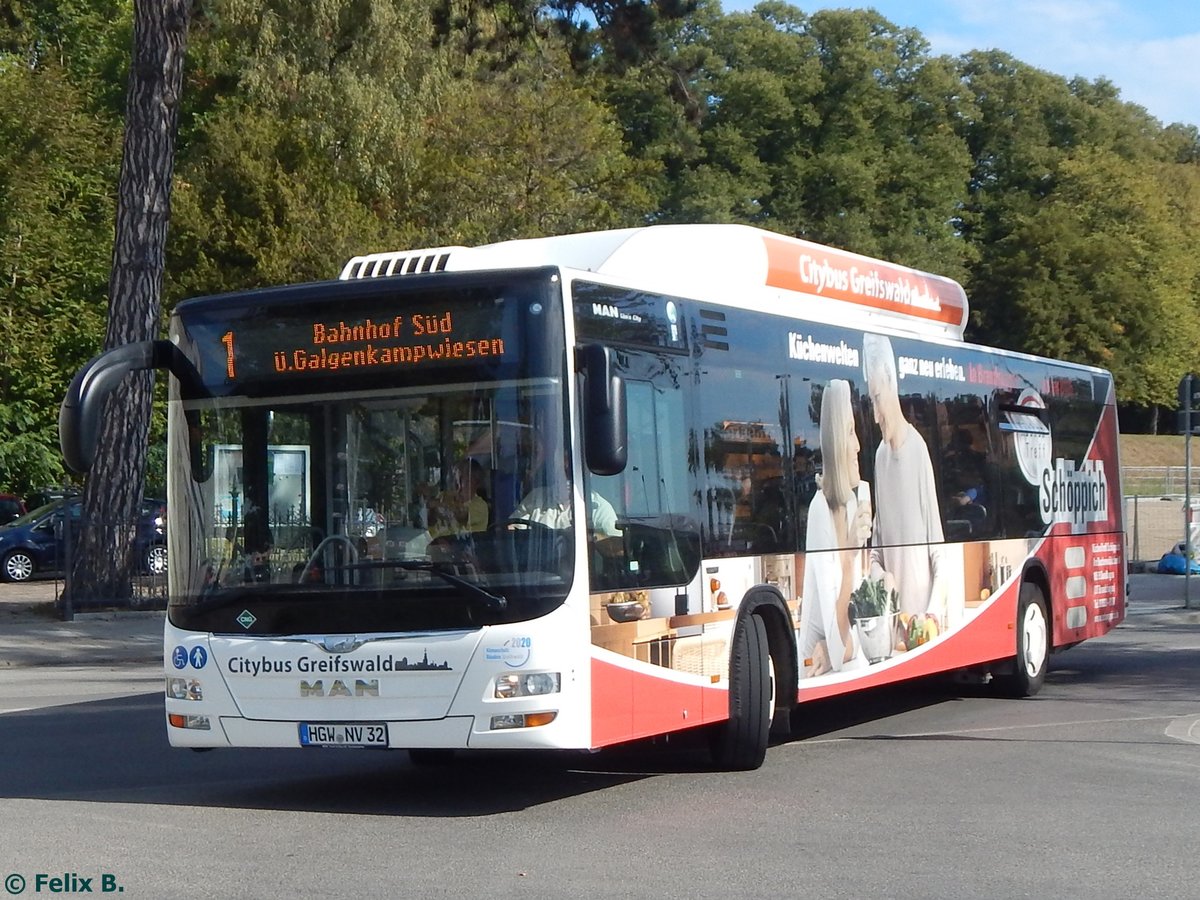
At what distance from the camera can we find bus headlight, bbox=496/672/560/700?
351 inches

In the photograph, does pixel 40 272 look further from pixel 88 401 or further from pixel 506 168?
→ pixel 88 401

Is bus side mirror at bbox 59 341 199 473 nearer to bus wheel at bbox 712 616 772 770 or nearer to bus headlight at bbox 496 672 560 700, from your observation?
bus headlight at bbox 496 672 560 700

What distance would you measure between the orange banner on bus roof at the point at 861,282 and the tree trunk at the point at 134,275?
13.4 metres

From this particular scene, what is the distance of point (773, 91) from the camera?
63.5m

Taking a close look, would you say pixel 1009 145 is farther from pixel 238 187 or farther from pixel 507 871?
pixel 507 871

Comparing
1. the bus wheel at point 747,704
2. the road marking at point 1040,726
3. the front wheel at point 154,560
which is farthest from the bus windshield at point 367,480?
the front wheel at point 154,560

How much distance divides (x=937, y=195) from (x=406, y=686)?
59.9 m

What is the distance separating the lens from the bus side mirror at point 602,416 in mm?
8812

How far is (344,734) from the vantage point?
9180 mm

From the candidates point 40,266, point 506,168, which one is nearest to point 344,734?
point 506,168

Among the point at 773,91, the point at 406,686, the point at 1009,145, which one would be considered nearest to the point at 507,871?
the point at 406,686

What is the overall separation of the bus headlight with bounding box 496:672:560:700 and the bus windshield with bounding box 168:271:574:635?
30 cm

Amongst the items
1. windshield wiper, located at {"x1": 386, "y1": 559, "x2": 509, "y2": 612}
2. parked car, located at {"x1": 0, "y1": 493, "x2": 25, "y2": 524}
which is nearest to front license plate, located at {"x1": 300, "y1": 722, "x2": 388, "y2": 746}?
windshield wiper, located at {"x1": 386, "y1": 559, "x2": 509, "y2": 612}

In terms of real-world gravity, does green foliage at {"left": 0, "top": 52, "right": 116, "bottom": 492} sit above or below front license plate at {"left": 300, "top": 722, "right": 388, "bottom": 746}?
above
